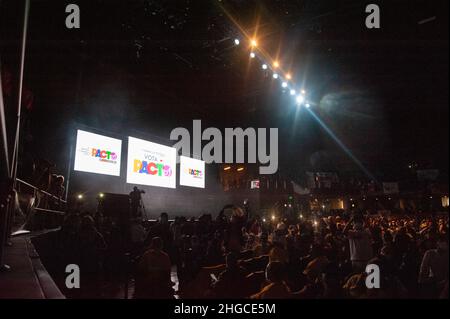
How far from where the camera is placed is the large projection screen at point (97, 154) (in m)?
10.2

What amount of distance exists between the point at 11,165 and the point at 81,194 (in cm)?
731

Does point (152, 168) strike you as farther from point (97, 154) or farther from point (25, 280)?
point (25, 280)

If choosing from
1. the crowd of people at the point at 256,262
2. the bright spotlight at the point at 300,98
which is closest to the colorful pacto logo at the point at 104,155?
the crowd of people at the point at 256,262

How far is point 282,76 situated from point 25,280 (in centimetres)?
914

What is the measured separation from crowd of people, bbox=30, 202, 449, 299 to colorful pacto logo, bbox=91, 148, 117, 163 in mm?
2816

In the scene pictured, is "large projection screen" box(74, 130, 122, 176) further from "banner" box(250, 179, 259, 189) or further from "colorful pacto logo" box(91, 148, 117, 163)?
"banner" box(250, 179, 259, 189)

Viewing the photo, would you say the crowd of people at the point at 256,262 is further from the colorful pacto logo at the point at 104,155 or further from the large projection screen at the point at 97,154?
the colorful pacto logo at the point at 104,155

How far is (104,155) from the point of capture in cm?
1099

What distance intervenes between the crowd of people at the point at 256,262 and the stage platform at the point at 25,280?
0.90 metres

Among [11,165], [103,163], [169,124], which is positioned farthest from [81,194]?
[11,165]

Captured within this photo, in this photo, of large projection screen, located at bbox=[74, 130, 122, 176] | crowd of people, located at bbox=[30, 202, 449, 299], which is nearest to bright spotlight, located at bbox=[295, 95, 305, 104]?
crowd of people, located at bbox=[30, 202, 449, 299]

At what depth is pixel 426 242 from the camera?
4953mm

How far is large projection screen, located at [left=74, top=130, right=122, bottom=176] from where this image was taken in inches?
401

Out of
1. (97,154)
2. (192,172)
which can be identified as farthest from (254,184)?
(97,154)
